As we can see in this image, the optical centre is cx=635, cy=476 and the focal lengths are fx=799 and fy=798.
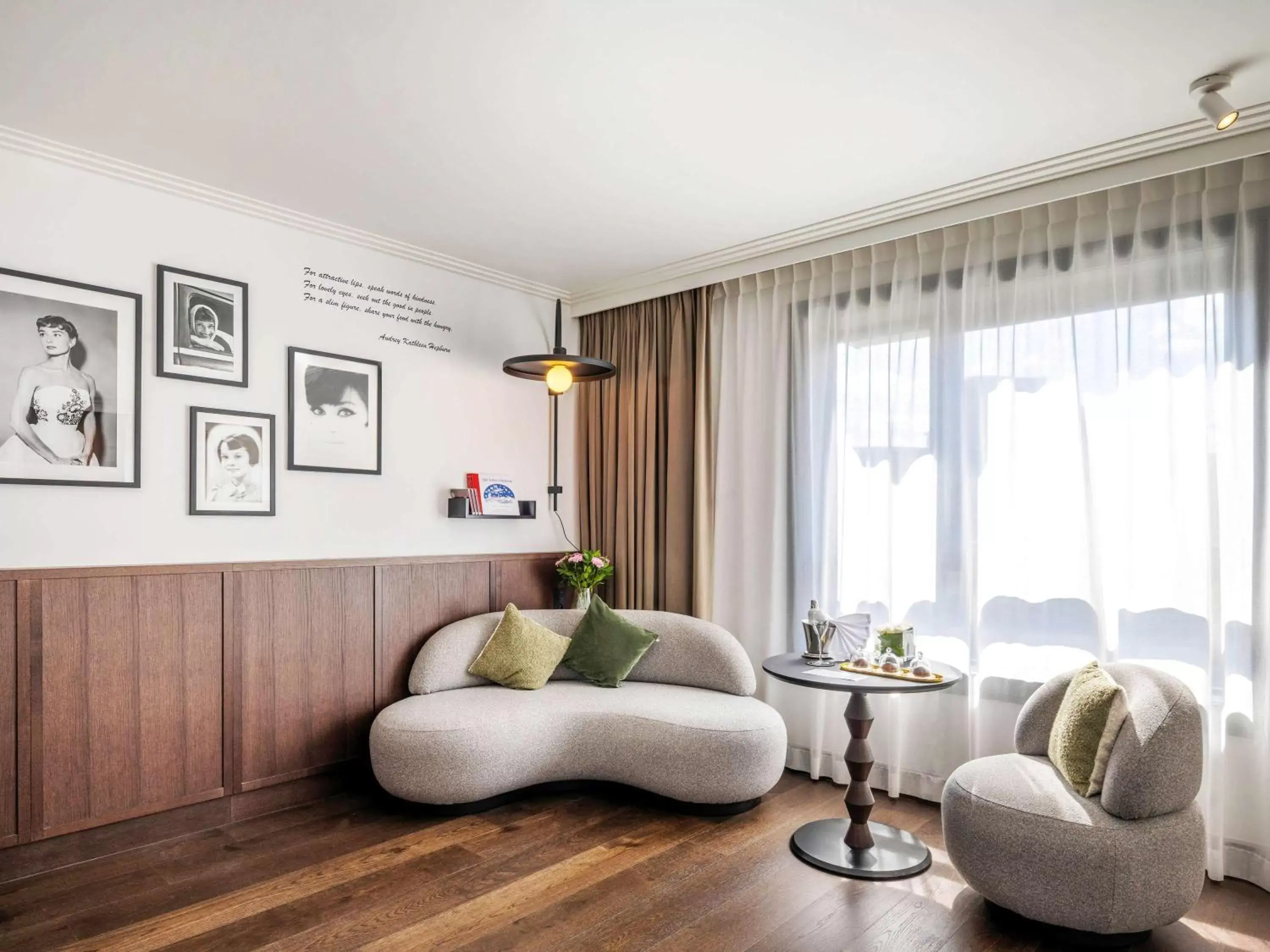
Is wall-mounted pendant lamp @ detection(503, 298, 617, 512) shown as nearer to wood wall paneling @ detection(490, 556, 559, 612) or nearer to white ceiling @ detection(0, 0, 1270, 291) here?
white ceiling @ detection(0, 0, 1270, 291)

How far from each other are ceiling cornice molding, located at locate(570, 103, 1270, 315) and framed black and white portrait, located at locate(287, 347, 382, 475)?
62.2 inches

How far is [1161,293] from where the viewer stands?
3.14m

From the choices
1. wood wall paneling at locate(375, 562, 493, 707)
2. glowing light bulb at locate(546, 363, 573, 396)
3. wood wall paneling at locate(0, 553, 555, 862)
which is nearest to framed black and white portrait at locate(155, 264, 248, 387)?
wood wall paneling at locate(0, 553, 555, 862)

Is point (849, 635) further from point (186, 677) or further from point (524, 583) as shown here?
point (186, 677)

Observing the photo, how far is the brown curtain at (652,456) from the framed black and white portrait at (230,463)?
1965mm

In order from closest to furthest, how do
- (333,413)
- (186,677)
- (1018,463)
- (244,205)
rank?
(186,677) < (1018,463) < (244,205) < (333,413)

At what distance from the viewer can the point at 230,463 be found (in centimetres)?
354

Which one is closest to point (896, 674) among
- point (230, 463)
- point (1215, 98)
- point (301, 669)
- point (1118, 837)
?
point (1118, 837)

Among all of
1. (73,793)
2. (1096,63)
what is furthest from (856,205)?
(73,793)

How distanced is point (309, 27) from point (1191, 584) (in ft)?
11.7

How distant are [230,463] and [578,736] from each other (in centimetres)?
198

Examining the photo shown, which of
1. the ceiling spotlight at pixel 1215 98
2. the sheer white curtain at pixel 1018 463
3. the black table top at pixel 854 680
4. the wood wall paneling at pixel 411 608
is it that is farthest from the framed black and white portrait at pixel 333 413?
the ceiling spotlight at pixel 1215 98

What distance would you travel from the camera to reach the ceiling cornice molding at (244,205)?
9.97ft

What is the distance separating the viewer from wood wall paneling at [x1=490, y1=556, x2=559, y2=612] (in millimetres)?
4547
